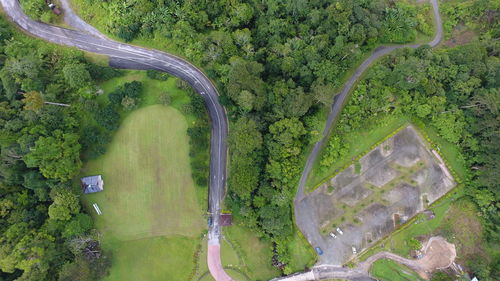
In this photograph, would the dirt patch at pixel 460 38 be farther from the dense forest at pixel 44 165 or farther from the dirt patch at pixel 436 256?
the dense forest at pixel 44 165

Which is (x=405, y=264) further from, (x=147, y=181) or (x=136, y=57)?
(x=136, y=57)

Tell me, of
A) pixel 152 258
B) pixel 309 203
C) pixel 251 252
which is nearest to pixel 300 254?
pixel 251 252

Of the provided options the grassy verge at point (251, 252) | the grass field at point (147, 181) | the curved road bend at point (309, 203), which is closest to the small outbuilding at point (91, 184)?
the grass field at point (147, 181)

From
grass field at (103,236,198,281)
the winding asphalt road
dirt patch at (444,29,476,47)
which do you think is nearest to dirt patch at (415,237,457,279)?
the winding asphalt road

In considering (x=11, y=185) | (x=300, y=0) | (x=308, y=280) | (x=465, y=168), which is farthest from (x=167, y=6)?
(x=465, y=168)

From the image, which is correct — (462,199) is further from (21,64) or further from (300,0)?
(21,64)

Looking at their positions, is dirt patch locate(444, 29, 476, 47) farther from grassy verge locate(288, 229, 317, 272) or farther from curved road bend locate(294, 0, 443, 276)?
grassy verge locate(288, 229, 317, 272)
